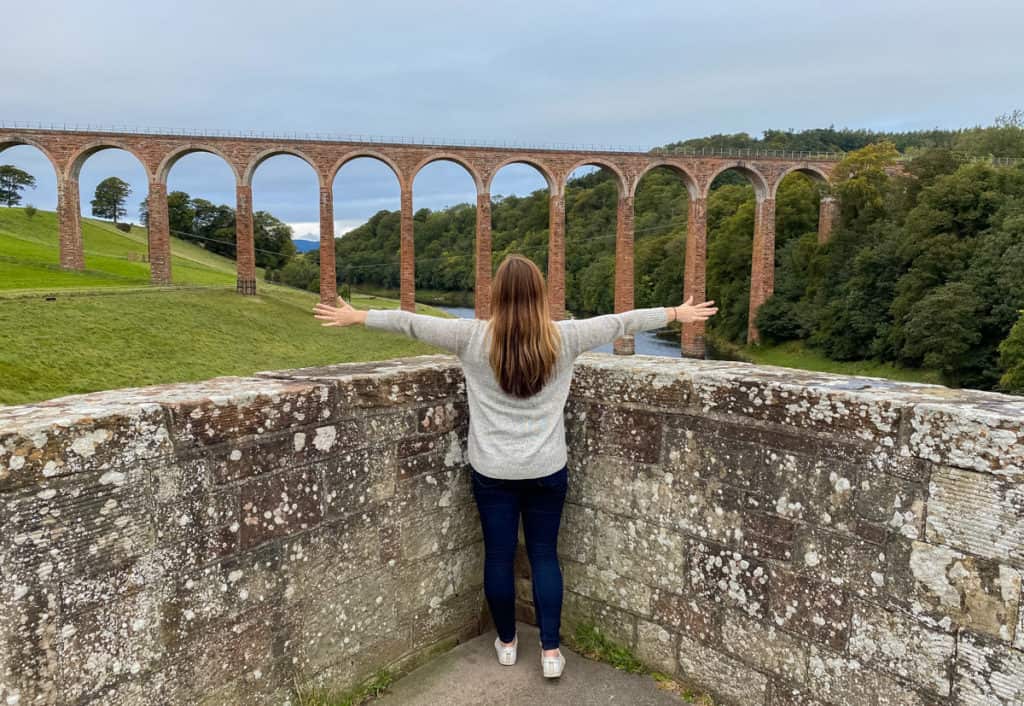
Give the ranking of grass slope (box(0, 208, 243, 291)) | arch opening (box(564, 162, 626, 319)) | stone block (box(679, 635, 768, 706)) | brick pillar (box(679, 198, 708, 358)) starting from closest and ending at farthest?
stone block (box(679, 635, 768, 706)), grass slope (box(0, 208, 243, 291)), brick pillar (box(679, 198, 708, 358)), arch opening (box(564, 162, 626, 319))

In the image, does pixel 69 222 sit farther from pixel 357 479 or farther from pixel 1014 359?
pixel 1014 359

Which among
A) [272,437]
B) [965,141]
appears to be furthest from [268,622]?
[965,141]

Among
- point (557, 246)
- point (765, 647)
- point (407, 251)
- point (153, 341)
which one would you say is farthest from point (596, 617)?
point (557, 246)

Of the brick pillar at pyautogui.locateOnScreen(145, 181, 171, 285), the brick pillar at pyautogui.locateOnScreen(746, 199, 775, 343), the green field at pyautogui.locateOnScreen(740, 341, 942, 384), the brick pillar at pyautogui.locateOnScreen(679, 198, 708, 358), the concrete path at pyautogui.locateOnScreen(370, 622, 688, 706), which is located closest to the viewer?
the concrete path at pyautogui.locateOnScreen(370, 622, 688, 706)

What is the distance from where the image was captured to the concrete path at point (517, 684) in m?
2.38

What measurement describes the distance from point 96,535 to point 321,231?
35.4 m

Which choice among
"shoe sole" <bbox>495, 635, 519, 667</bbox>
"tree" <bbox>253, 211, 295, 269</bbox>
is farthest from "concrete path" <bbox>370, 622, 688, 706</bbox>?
"tree" <bbox>253, 211, 295, 269</bbox>

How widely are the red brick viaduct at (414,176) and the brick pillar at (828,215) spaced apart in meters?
0.06

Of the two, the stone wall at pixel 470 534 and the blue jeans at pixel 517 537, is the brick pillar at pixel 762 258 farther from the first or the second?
the blue jeans at pixel 517 537

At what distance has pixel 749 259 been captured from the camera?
47.7 m

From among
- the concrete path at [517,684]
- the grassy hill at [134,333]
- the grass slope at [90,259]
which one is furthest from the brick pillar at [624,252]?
the concrete path at [517,684]

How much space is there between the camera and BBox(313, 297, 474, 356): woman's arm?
232cm

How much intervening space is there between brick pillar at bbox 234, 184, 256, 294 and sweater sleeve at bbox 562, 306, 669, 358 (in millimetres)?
32615

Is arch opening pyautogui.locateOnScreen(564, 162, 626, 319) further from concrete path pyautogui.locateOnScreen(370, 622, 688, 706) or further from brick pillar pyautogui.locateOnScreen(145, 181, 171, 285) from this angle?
concrete path pyautogui.locateOnScreen(370, 622, 688, 706)
